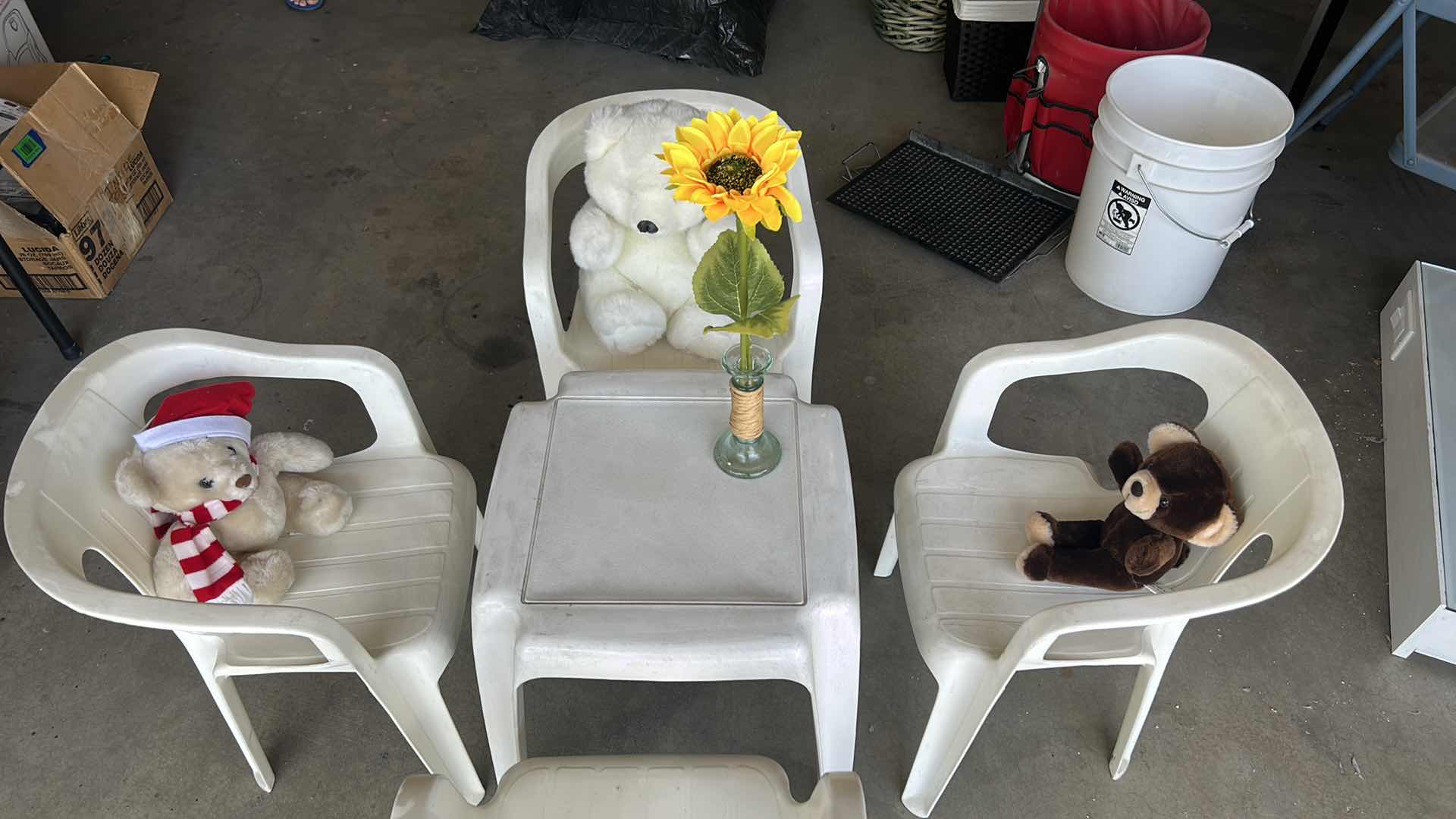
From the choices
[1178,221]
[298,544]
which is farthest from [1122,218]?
[298,544]

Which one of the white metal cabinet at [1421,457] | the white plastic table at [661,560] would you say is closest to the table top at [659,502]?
the white plastic table at [661,560]

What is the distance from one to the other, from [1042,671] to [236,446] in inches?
58.0

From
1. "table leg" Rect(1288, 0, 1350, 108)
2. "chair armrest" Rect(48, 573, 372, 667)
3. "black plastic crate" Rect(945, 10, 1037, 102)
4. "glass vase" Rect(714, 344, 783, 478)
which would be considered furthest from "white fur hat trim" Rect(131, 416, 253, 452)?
"table leg" Rect(1288, 0, 1350, 108)

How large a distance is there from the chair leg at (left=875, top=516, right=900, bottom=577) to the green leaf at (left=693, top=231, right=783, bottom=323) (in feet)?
2.49

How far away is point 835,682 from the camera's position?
141cm

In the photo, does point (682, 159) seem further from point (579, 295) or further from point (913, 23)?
point (913, 23)

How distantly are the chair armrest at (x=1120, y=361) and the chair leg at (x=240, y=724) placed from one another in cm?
Answer: 120

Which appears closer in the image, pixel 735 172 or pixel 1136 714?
pixel 735 172

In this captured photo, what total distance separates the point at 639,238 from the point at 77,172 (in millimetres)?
1623

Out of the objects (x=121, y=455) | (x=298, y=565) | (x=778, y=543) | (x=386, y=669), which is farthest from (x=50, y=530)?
(x=778, y=543)

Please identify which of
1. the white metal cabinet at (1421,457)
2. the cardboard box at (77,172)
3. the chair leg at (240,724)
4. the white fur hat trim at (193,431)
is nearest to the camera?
the white fur hat trim at (193,431)

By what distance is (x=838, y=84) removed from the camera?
3.52 metres

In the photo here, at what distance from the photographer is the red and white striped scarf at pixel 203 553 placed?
4.82 ft

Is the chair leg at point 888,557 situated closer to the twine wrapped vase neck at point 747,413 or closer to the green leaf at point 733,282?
the twine wrapped vase neck at point 747,413
